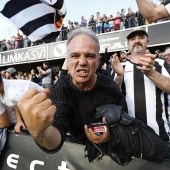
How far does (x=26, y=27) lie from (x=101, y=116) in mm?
2319

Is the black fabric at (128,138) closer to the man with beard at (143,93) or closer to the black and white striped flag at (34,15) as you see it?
the man with beard at (143,93)

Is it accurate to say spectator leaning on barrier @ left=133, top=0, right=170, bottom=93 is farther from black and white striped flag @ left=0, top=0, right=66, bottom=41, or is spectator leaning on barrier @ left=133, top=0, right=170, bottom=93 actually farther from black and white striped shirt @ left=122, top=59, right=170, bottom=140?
black and white striped flag @ left=0, top=0, right=66, bottom=41

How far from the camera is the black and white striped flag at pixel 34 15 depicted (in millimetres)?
3135

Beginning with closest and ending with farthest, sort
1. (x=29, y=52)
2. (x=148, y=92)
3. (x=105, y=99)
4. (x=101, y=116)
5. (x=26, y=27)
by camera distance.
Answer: (x=101, y=116)
(x=105, y=99)
(x=148, y=92)
(x=26, y=27)
(x=29, y=52)

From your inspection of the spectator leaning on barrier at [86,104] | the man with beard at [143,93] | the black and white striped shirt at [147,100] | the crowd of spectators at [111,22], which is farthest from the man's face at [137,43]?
the crowd of spectators at [111,22]

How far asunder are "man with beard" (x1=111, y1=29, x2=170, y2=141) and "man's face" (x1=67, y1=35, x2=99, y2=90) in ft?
1.92

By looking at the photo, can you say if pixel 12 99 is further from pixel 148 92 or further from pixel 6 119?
pixel 148 92

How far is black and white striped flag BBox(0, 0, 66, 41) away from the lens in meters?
3.13

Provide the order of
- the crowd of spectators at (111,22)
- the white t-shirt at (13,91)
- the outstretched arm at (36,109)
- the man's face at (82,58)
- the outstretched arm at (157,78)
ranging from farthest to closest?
the crowd of spectators at (111,22), the white t-shirt at (13,91), the outstretched arm at (157,78), the man's face at (82,58), the outstretched arm at (36,109)

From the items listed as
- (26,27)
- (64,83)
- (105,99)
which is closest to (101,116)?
(105,99)

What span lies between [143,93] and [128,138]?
763 mm

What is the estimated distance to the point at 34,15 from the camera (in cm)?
318

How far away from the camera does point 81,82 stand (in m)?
1.38

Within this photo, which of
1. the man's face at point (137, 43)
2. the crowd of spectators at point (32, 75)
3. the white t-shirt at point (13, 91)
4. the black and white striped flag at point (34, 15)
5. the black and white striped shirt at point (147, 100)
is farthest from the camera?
the crowd of spectators at point (32, 75)
